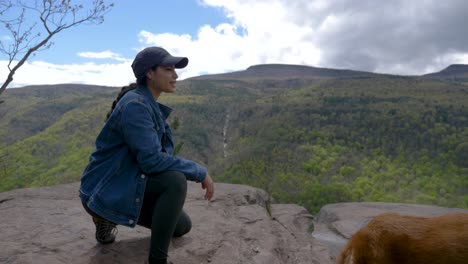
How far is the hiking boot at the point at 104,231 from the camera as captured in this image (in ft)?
11.4

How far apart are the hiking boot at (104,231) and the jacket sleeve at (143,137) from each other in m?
0.84

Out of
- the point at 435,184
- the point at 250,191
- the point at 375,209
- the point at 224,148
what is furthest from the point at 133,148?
the point at 224,148

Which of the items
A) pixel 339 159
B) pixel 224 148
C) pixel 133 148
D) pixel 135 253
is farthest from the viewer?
pixel 224 148

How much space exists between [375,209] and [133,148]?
10283mm

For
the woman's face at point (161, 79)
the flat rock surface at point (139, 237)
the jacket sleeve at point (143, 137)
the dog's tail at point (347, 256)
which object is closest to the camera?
the dog's tail at point (347, 256)

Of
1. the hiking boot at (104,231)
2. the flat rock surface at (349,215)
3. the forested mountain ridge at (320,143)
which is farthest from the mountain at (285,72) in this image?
the hiking boot at (104,231)

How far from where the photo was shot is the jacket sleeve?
289 cm

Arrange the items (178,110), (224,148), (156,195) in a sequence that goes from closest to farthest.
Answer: (156,195)
(224,148)
(178,110)

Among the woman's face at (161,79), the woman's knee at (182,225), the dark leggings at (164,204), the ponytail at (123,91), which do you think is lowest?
the woman's knee at (182,225)

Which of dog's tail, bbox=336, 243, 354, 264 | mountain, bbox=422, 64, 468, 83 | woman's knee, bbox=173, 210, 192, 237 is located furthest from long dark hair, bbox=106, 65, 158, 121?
mountain, bbox=422, 64, 468, 83

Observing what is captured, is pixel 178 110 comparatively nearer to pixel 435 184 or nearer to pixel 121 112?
pixel 435 184

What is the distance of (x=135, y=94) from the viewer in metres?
3.03

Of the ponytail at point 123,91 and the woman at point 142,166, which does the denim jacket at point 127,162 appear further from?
the ponytail at point 123,91

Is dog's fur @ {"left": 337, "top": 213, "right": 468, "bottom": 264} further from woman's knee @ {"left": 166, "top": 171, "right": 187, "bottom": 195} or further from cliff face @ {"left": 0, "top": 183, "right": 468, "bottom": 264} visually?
cliff face @ {"left": 0, "top": 183, "right": 468, "bottom": 264}
